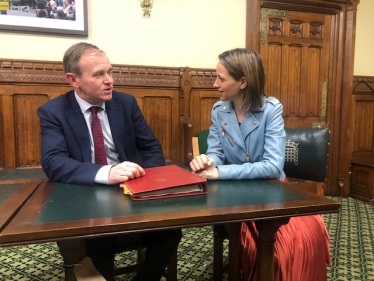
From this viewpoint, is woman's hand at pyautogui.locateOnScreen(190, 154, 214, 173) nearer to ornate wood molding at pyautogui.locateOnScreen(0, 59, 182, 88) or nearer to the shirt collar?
the shirt collar

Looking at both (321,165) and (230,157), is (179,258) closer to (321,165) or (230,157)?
(230,157)

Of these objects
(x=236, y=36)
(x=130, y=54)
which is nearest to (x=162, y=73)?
(x=130, y=54)

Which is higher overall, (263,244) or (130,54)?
(130,54)

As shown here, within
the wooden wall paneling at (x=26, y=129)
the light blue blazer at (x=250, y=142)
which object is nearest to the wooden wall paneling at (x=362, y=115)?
the light blue blazer at (x=250, y=142)

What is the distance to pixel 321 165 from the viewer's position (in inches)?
67.9

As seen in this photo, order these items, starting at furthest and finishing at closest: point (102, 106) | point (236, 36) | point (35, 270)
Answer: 1. point (236, 36)
2. point (35, 270)
3. point (102, 106)

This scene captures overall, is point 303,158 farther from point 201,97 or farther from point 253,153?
point 201,97

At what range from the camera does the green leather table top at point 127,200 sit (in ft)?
3.06

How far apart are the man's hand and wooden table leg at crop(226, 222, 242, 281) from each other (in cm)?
54

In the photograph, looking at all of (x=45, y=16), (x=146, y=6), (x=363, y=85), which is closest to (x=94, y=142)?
(x=45, y=16)

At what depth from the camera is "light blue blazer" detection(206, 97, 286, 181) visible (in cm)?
138

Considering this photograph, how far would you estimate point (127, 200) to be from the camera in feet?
3.44

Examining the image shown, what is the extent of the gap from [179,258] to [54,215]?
1.53 metres

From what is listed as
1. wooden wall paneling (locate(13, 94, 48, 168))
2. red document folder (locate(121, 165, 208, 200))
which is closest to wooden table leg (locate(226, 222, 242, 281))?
red document folder (locate(121, 165, 208, 200))
